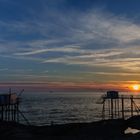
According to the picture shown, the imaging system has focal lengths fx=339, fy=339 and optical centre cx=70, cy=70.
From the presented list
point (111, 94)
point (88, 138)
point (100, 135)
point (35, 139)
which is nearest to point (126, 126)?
point (100, 135)

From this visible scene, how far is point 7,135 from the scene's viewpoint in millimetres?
38781

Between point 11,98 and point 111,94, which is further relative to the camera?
point 111,94

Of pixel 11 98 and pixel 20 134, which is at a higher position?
pixel 11 98

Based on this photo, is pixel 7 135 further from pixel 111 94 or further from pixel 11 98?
pixel 111 94

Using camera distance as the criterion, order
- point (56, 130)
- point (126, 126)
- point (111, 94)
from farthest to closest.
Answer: point (111, 94) → point (126, 126) → point (56, 130)

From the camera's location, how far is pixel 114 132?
1730 inches

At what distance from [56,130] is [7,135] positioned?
33.5 ft

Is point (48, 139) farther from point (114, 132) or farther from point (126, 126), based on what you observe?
point (126, 126)

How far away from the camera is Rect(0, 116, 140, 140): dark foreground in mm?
38375

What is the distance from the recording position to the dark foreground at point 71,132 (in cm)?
3838

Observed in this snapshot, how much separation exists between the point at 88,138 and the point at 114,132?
258 inches

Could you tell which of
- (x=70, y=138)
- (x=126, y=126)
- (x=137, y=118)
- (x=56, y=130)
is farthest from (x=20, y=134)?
(x=137, y=118)

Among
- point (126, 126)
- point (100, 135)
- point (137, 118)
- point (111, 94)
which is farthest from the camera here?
point (111, 94)

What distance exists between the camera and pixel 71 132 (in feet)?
149
